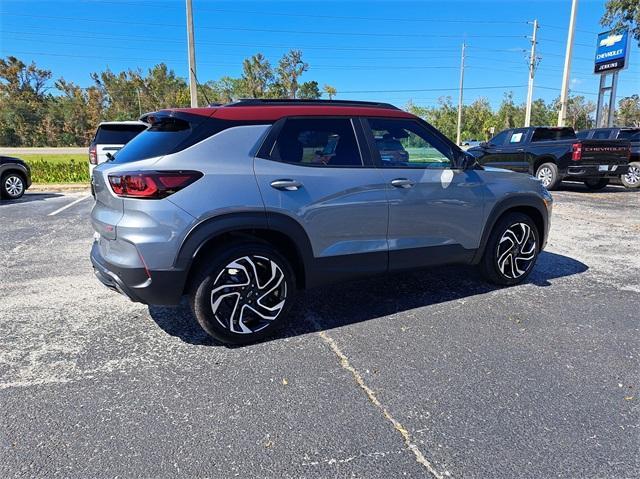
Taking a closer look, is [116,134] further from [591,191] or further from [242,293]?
[591,191]

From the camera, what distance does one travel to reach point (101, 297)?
4.44m

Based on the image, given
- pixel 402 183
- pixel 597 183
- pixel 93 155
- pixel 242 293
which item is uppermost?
pixel 93 155

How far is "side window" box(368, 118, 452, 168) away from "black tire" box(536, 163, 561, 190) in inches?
364

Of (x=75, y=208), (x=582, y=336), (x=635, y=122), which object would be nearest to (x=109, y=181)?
(x=582, y=336)

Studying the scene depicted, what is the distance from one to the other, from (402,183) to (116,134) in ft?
27.8

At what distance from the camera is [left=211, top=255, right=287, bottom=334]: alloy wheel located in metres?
3.32

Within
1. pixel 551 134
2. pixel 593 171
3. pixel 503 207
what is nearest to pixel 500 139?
pixel 551 134

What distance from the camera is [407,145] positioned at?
161 inches

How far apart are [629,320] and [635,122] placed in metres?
82.3

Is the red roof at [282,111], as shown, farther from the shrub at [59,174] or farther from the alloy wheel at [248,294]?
the shrub at [59,174]

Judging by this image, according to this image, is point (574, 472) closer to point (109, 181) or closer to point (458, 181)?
point (458, 181)

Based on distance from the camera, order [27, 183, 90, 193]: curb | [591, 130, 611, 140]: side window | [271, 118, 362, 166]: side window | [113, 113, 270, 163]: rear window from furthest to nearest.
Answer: [591, 130, 611, 140]: side window, [27, 183, 90, 193]: curb, [271, 118, 362, 166]: side window, [113, 113, 270, 163]: rear window

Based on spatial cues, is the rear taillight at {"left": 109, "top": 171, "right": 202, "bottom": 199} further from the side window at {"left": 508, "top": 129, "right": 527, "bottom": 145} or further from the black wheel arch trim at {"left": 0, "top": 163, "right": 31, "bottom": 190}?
the side window at {"left": 508, "top": 129, "right": 527, "bottom": 145}

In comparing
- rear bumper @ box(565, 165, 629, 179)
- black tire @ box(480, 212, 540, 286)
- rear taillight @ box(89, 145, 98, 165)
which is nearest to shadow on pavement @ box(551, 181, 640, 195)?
rear bumper @ box(565, 165, 629, 179)
